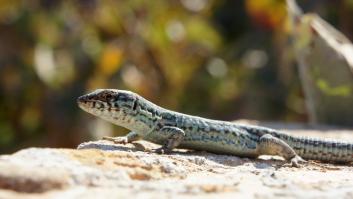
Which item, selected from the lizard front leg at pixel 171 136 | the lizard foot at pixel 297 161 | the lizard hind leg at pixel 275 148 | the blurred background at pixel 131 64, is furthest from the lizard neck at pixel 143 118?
the blurred background at pixel 131 64

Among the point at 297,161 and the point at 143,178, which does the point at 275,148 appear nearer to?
the point at 297,161

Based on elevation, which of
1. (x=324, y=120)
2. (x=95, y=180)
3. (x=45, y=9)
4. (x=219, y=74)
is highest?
(x=45, y=9)

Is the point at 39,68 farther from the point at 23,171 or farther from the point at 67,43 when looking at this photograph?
the point at 23,171

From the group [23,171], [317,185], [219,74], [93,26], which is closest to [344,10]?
[219,74]

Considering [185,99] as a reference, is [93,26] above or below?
above

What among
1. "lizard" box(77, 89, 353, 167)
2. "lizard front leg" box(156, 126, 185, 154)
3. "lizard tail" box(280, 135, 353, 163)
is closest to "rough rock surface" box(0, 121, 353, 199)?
"lizard front leg" box(156, 126, 185, 154)

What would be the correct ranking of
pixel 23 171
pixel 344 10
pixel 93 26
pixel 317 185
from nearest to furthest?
pixel 23 171
pixel 317 185
pixel 344 10
pixel 93 26
